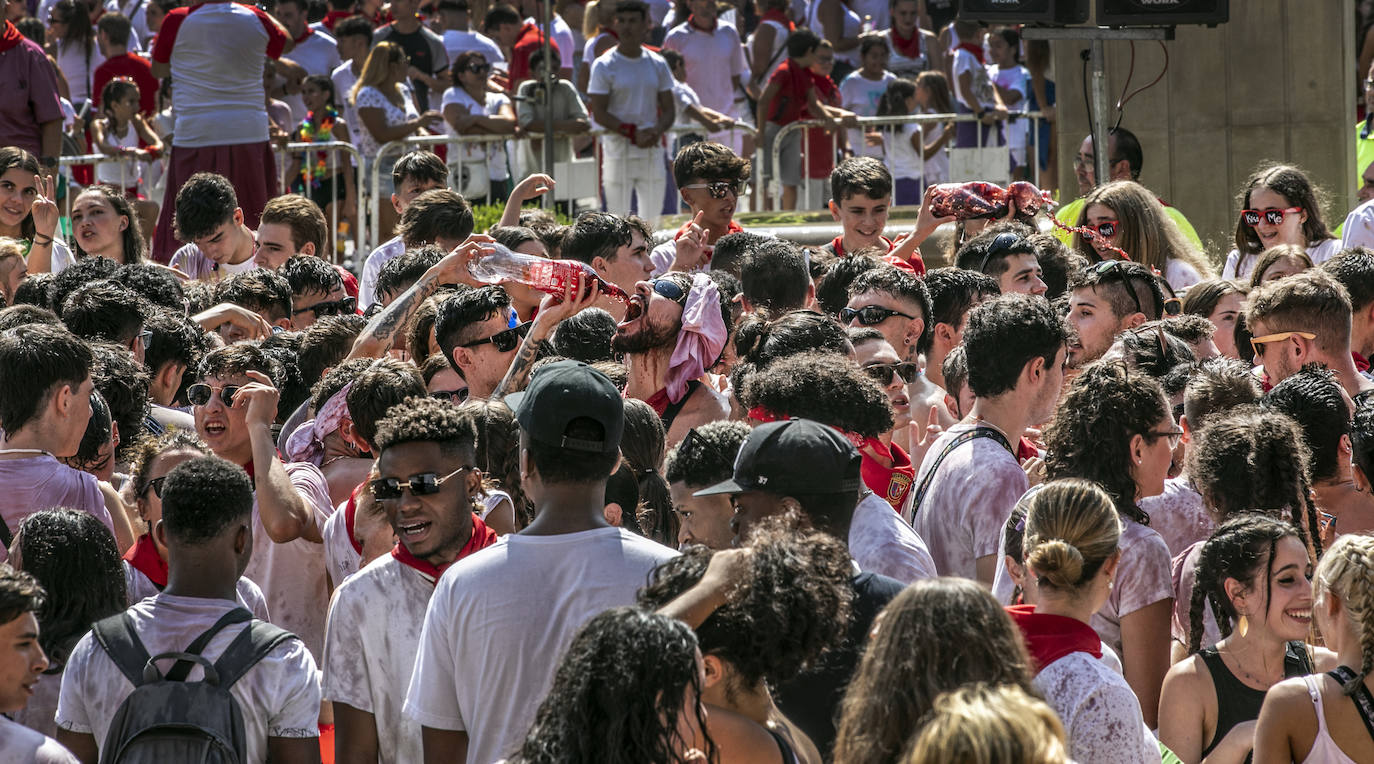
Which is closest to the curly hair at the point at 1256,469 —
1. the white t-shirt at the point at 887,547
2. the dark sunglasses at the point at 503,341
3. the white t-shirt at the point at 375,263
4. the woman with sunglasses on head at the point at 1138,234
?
the white t-shirt at the point at 887,547

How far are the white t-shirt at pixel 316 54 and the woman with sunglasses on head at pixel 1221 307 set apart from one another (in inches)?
379

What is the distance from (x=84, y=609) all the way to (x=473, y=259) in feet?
7.98

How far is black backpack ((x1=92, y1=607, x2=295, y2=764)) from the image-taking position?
346cm

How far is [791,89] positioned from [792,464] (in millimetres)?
10977

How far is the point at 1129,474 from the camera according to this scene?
4.23 m

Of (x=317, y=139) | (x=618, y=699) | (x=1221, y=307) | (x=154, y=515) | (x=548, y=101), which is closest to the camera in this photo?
(x=618, y=699)

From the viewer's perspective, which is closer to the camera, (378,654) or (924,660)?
(924,660)

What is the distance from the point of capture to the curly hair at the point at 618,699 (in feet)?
8.42

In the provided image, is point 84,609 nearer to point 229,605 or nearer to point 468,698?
point 229,605

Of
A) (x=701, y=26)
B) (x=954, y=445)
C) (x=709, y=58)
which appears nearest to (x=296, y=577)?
(x=954, y=445)

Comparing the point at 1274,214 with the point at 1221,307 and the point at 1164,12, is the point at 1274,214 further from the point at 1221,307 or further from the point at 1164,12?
the point at 1164,12

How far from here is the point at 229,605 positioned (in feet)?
12.2

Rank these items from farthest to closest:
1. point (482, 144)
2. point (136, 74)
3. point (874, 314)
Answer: point (136, 74) → point (482, 144) → point (874, 314)

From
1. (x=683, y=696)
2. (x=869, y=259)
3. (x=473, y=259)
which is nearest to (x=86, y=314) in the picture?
(x=473, y=259)
